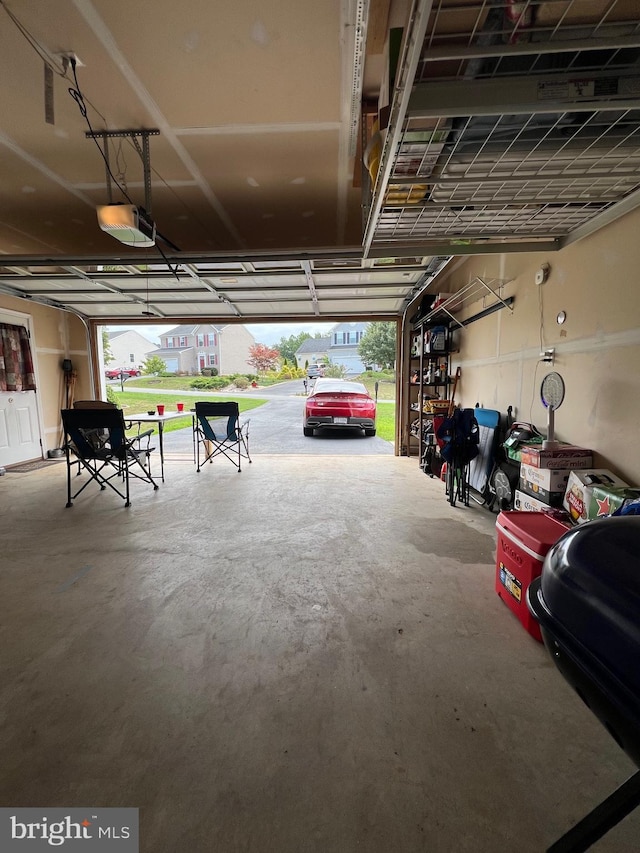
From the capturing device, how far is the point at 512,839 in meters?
0.97

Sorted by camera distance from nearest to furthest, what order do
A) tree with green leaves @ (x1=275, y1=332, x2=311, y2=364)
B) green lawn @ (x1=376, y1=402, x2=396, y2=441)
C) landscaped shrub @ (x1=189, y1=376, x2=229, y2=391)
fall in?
green lawn @ (x1=376, y1=402, x2=396, y2=441), landscaped shrub @ (x1=189, y1=376, x2=229, y2=391), tree with green leaves @ (x1=275, y1=332, x2=311, y2=364)

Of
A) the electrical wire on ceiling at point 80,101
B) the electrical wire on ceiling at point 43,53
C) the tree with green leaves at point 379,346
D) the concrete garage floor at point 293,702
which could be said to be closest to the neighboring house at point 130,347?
the tree with green leaves at point 379,346

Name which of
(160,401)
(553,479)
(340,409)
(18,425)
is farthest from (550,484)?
(160,401)

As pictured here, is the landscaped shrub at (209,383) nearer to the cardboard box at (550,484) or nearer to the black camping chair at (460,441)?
the black camping chair at (460,441)

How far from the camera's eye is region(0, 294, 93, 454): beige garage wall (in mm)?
5750

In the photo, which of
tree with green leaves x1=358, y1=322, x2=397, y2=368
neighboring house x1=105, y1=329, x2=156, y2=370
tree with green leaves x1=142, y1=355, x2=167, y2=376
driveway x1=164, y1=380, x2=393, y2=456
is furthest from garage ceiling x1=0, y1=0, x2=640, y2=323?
neighboring house x1=105, y1=329, x2=156, y2=370

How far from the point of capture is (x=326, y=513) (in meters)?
3.43

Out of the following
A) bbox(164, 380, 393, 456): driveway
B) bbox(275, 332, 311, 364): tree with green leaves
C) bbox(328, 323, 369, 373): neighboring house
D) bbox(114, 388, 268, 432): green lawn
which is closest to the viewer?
bbox(164, 380, 393, 456): driveway

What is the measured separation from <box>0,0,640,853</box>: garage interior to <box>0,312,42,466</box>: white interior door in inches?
96.2

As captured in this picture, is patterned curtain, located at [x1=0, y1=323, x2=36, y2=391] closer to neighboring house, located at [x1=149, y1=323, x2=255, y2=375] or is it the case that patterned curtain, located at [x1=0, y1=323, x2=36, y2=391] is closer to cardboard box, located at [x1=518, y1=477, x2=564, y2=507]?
cardboard box, located at [x1=518, y1=477, x2=564, y2=507]

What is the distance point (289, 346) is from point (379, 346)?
35.9 feet

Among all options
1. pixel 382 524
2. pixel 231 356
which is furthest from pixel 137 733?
pixel 231 356

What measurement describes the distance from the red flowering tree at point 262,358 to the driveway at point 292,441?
12507mm

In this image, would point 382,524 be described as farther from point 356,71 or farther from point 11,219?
point 11,219
